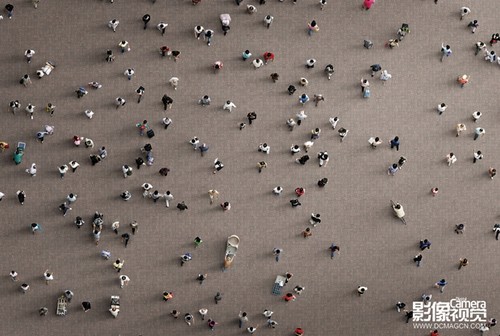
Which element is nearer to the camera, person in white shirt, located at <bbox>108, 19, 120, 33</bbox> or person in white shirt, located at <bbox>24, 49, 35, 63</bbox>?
person in white shirt, located at <bbox>24, 49, 35, 63</bbox>

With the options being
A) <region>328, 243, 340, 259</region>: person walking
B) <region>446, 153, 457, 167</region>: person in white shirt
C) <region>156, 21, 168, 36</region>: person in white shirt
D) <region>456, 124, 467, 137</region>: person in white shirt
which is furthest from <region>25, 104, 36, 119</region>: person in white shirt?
<region>456, 124, 467, 137</region>: person in white shirt

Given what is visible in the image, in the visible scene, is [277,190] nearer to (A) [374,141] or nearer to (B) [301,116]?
(B) [301,116]

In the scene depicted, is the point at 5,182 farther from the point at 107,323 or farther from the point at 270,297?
the point at 270,297

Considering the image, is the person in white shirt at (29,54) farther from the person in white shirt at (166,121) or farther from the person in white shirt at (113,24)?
the person in white shirt at (166,121)

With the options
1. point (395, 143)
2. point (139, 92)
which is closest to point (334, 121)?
point (395, 143)

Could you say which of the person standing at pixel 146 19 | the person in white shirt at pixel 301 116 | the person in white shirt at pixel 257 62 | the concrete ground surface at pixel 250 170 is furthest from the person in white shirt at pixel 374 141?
the person standing at pixel 146 19

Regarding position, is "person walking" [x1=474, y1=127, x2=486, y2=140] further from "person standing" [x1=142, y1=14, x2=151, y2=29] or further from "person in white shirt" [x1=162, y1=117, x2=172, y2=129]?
"person standing" [x1=142, y1=14, x2=151, y2=29]

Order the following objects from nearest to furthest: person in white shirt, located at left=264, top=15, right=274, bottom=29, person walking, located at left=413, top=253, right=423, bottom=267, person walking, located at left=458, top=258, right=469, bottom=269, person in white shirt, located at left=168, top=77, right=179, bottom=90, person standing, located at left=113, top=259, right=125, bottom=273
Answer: person standing, located at left=113, top=259, right=125, bottom=273 < person walking, located at left=413, top=253, right=423, bottom=267 < person walking, located at left=458, top=258, right=469, bottom=269 < person in white shirt, located at left=168, top=77, right=179, bottom=90 < person in white shirt, located at left=264, top=15, right=274, bottom=29
